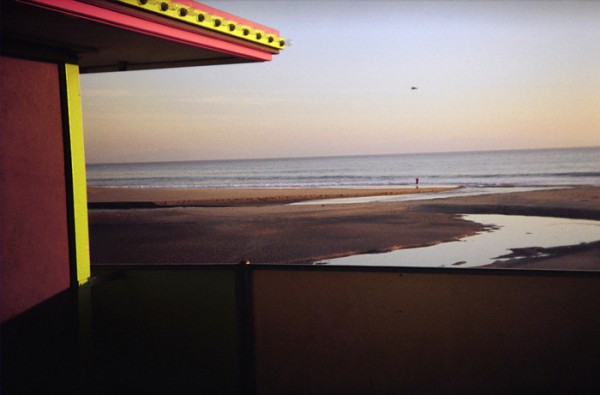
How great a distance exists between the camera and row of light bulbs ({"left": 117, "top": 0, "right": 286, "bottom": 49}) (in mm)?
3262

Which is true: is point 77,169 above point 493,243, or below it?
above

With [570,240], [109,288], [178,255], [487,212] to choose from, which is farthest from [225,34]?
[487,212]

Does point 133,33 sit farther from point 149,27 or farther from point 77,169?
point 77,169

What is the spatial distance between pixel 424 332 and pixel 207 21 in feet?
8.38

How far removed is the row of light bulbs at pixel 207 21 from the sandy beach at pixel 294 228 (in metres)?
7.66

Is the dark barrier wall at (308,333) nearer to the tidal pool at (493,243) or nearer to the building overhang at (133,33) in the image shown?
the building overhang at (133,33)

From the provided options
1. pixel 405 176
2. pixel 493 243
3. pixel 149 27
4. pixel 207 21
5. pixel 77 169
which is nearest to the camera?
pixel 149 27

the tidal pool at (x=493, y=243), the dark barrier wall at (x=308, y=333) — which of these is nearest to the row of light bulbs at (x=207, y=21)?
the dark barrier wall at (x=308, y=333)

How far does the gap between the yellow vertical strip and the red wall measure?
74 mm

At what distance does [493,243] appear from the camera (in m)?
13.3

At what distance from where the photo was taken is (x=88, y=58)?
4.40 meters

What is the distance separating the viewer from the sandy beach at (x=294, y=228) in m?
12.2

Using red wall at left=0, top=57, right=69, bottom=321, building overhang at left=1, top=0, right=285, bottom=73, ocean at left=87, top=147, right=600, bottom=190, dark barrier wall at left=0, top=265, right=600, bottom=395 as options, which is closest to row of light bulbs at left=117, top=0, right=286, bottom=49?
building overhang at left=1, top=0, right=285, bottom=73

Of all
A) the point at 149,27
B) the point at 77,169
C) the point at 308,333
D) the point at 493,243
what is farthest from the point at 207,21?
the point at 493,243
